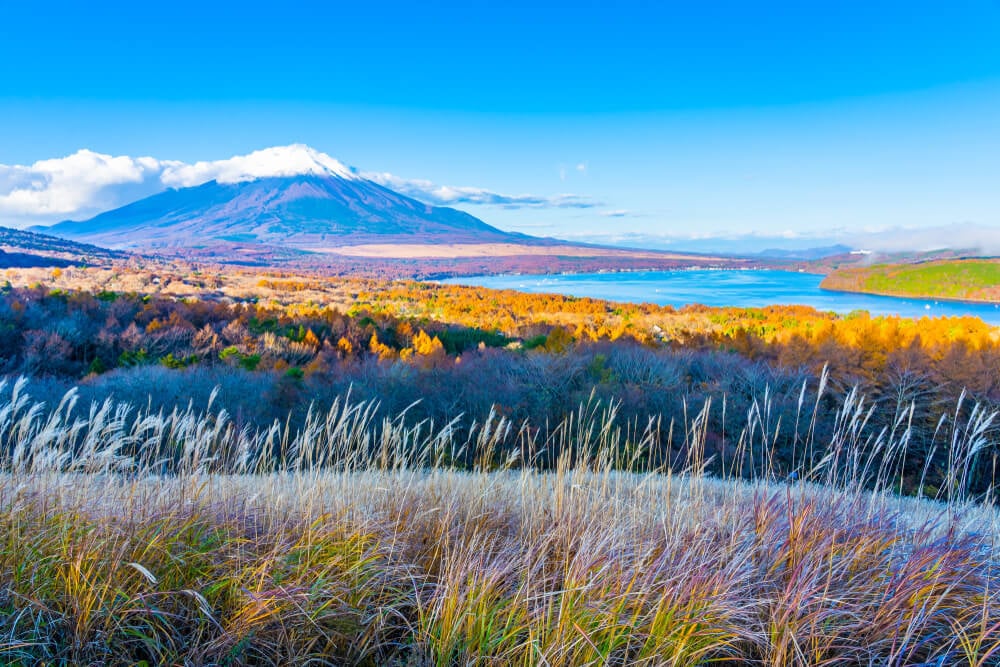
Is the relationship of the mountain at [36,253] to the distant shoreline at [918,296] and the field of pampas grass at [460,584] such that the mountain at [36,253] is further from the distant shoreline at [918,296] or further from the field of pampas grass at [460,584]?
the distant shoreline at [918,296]

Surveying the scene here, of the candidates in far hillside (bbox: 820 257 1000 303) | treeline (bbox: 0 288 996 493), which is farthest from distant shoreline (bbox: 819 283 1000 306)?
treeline (bbox: 0 288 996 493)

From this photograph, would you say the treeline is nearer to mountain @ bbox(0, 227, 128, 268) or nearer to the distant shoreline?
mountain @ bbox(0, 227, 128, 268)

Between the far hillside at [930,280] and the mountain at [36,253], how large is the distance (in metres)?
129

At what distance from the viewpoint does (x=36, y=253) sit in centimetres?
7156

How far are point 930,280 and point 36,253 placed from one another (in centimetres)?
14154

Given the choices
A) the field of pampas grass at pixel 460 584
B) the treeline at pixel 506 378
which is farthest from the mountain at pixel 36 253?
the field of pampas grass at pixel 460 584

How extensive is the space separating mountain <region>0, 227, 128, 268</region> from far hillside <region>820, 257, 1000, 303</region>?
424 feet

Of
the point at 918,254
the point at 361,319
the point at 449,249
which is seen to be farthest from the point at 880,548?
the point at 449,249

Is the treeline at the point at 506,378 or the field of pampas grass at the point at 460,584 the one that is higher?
the field of pampas grass at the point at 460,584

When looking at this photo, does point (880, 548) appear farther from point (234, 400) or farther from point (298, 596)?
point (234, 400)

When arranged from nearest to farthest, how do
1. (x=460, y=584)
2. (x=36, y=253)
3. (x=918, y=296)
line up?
1. (x=460, y=584)
2. (x=36, y=253)
3. (x=918, y=296)

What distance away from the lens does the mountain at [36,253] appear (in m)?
58.9

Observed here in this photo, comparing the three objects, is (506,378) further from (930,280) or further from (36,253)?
(930,280)

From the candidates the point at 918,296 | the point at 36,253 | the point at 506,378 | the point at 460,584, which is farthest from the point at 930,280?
the point at 36,253
